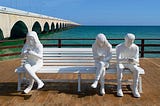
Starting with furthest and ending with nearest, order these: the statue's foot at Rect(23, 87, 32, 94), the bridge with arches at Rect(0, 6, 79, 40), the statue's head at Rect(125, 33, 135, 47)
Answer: the bridge with arches at Rect(0, 6, 79, 40), the statue's foot at Rect(23, 87, 32, 94), the statue's head at Rect(125, 33, 135, 47)

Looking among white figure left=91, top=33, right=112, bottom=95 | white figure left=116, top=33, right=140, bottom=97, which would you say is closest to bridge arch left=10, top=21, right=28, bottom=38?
Result: white figure left=91, top=33, right=112, bottom=95

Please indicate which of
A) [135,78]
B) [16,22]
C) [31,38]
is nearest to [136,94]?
[135,78]

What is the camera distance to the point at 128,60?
16.5ft

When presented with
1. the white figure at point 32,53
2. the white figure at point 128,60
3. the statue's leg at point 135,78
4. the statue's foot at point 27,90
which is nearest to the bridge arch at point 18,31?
the white figure at point 32,53

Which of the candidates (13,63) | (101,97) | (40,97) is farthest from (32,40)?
(13,63)

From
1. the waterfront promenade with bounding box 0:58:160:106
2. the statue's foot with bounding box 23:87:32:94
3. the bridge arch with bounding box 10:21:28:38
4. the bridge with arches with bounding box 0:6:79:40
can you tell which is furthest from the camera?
the bridge arch with bounding box 10:21:28:38

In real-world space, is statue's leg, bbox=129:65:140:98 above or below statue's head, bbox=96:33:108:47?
below

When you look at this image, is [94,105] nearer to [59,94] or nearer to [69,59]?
[59,94]

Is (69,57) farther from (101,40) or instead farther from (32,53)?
(101,40)

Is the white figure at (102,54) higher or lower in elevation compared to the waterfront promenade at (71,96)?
higher

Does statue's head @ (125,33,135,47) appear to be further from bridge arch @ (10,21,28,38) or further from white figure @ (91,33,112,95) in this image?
bridge arch @ (10,21,28,38)

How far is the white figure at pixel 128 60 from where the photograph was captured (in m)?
4.97

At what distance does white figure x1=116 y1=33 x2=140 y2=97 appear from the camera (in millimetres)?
4969

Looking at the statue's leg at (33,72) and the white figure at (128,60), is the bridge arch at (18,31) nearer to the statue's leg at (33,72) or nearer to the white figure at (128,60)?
the statue's leg at (33,72)
